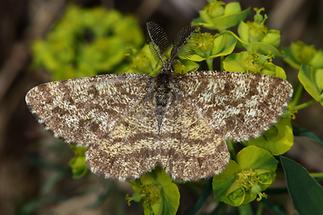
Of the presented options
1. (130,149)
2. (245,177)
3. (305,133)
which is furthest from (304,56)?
(130,149)

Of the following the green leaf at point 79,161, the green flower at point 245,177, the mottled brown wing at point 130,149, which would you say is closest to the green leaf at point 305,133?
the green flower at point 245,177

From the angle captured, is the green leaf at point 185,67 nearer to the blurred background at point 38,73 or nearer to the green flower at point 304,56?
the green flower at point 304,56

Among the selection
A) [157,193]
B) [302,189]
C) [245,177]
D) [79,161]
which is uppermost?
[302,189]

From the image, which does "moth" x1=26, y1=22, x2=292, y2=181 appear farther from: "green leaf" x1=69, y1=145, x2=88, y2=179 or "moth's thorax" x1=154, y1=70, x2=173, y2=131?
"green leaf" x1=69, y1=145, x2=88, y2=179

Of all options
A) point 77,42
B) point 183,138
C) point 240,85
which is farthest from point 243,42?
point 77,42

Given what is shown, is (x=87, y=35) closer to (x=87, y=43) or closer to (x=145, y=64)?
(x=87, y=43)

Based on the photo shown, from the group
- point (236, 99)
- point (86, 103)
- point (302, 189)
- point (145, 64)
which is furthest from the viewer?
point (145, 64)

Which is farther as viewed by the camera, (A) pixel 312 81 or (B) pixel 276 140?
(A) pixel 312 81

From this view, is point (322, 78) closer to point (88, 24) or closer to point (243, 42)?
point (243, 42)
